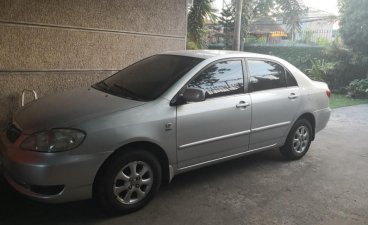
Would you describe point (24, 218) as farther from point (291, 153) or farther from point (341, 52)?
point (341, 52)

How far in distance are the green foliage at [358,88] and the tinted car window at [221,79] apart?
9236 millimetres

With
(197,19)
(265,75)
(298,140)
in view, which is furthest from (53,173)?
(197,19)

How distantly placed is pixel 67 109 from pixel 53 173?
0.75m

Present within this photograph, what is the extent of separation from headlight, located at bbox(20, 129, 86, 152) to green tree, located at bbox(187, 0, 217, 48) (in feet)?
31.2

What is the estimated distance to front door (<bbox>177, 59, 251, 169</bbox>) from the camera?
4.04 m

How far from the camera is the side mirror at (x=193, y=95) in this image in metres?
3.88

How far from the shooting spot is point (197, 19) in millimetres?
12805

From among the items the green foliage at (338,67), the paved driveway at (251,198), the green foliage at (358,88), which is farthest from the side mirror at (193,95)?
the green foliage at (338,67)

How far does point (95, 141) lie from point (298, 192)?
248 centimetres

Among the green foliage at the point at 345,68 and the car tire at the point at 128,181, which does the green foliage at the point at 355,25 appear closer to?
the green foliage at the point at 345,68

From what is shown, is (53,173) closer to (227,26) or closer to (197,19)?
(197,19)

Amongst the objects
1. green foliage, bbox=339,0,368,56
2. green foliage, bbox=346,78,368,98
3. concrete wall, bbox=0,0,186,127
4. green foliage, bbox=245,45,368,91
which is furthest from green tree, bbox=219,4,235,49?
concrete wall, bbox=0,0,186,127

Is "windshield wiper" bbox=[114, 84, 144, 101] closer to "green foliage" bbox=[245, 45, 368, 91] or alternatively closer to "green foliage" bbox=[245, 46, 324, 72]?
"green foliage" bbox=[245, 45, 368, 91]

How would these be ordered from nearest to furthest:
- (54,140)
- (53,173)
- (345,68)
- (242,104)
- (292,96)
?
(53,173), (54,140), (242,104), (292,96), (345,68)
